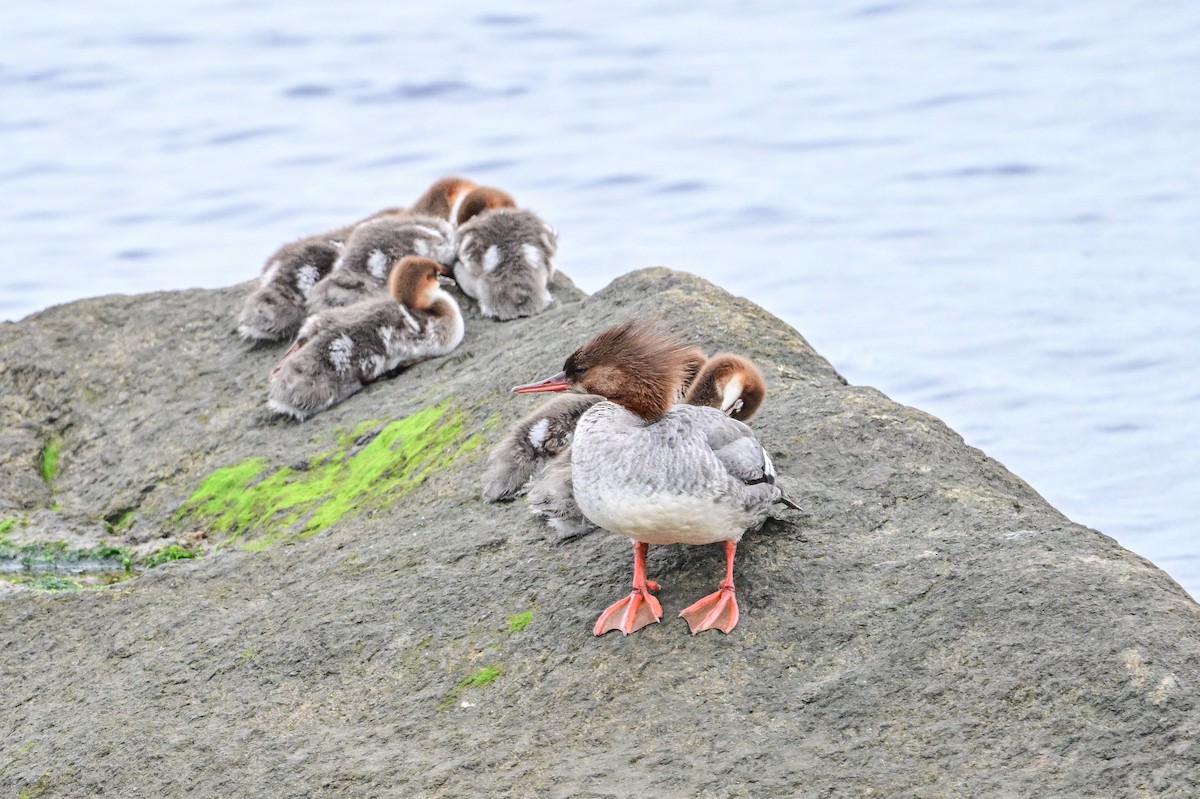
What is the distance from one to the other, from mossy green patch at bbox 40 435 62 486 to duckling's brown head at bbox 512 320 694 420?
3.15m

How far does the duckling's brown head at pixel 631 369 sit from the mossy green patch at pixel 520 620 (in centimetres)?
63

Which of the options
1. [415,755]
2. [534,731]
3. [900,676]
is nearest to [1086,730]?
[900,676]

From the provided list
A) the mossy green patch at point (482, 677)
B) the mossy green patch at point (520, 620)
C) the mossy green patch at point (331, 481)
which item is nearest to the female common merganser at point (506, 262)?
the mossy green patch at point (331, 481)

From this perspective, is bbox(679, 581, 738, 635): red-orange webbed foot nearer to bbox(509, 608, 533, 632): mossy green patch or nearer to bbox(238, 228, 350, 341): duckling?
bbox(509, 608, 533, 632): mossy green patch

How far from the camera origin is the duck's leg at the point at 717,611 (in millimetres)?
3819

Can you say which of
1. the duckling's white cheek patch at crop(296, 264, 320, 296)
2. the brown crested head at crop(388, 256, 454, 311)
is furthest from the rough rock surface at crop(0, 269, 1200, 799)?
the duckling's white cheek patch at crop(296, 264, 320, 296)

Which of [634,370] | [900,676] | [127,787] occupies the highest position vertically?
[634,370]

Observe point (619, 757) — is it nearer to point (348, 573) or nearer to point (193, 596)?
point (348, 573)

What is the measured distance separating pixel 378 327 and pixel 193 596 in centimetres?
209

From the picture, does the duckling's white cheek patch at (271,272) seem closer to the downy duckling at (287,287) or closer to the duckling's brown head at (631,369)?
the downy duckling at (287,287)

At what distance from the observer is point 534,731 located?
143 inches

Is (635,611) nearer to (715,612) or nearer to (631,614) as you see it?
(631,614)

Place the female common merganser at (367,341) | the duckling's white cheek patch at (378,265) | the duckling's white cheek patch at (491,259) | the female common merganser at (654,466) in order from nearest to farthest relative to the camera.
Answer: the female common merganser at (654,466), the female common merganser at (367,341), the duckling's white cheek patch at (491,259), the duckling's white cheek patch at (378,265)

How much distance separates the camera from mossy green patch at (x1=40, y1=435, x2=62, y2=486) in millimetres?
6414
